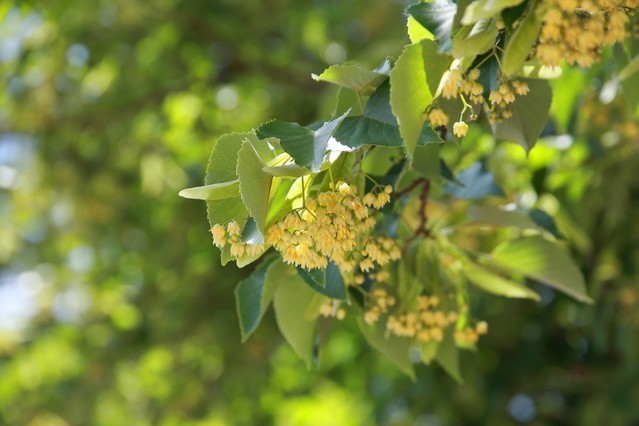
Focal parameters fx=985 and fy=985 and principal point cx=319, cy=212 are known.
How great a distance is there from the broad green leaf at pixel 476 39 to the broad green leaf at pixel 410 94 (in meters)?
0.05

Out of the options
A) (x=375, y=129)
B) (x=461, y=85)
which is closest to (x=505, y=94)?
(x=461, y=85)

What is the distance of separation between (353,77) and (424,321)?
1.58ft

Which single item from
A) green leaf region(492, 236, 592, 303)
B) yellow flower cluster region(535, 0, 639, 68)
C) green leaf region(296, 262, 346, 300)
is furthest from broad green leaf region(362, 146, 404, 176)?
yellow flower cluster region(535, 0, 639, 68)

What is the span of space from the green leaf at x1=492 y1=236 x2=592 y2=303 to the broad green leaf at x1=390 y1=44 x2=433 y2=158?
60 centimetres

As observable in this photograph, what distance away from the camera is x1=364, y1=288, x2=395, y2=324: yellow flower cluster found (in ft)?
5.04

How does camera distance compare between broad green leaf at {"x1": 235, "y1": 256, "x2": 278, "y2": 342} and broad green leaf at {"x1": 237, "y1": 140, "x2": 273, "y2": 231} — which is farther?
broad green leaf at {"x1": 235, "y1": 256, "x2": 278, "y2": 342}

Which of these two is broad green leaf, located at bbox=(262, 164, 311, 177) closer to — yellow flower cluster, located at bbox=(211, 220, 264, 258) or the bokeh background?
yellow flower cluster, located at bbox=(211, 220, 264, 258)

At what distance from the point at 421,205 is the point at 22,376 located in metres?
3.95

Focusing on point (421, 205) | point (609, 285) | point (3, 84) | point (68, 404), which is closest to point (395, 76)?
point (421, 205)

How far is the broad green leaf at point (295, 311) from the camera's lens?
155 cm

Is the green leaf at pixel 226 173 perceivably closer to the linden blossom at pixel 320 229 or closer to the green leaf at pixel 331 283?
the linden blossom at pixel 320 229

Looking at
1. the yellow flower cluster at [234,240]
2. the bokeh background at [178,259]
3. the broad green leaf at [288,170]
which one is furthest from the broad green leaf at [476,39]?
the bokeh background at [178,259]

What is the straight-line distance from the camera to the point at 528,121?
1.42m

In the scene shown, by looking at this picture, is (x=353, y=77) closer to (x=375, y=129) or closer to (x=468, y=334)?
(x=375, y=129)
